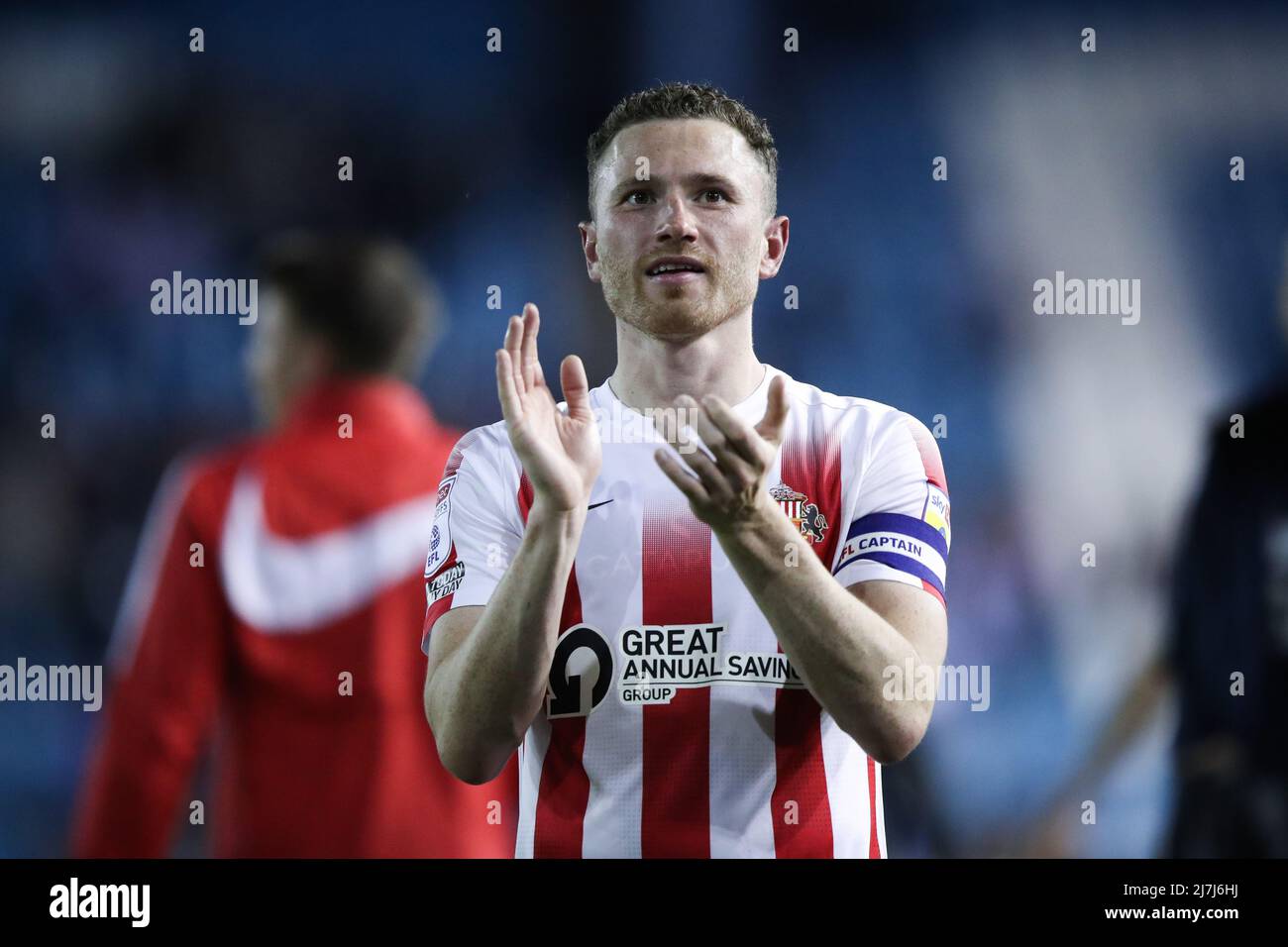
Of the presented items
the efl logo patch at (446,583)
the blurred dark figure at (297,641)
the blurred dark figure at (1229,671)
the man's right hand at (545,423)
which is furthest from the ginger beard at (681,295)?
the blurred dark figure at (1229,671)

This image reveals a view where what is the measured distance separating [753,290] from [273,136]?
1.54 meters

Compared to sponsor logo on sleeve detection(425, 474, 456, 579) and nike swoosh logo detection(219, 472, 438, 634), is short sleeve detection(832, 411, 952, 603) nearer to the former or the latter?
sponsor logo on sleeve detection(425, 474, 456, 579)

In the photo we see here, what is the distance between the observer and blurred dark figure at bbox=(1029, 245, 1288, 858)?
308 cm

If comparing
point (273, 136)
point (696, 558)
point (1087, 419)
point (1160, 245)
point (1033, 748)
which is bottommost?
point (1033, 748)

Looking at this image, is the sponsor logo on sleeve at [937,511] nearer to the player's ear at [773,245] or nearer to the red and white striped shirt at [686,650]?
the red and white striped shirt at [686,650]

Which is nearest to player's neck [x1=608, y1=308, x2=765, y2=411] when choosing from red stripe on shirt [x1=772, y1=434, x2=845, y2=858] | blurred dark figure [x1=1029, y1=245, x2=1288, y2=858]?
red stripe on shirt [x1=772, y1=434, x2=845, y2=858]

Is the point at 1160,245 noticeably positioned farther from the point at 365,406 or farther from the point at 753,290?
the point at 365,406

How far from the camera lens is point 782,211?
3227mm

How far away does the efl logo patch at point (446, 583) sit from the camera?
250 cm

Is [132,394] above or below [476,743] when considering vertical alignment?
above

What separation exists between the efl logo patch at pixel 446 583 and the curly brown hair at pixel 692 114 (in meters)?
0.92

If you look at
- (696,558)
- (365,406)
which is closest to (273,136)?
(365,406)
